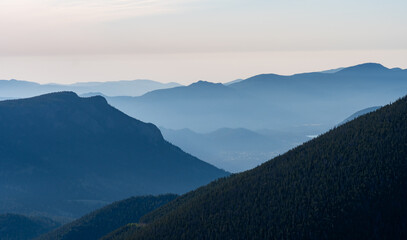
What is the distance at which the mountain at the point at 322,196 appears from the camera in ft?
385

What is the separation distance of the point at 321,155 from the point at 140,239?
59.9 metres

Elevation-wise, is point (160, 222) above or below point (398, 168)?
below

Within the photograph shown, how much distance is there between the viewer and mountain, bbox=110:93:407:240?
11726 centimetres

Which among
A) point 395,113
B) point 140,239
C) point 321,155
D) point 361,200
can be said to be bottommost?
point 140,239

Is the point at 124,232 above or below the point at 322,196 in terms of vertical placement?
below

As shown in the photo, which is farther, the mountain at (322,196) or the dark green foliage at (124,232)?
the dark green foliage at (124,232)

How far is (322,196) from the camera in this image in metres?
128

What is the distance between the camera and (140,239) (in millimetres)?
150750

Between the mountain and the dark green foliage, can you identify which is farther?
the dark green foliage

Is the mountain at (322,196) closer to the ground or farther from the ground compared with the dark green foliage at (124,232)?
farther from the ground

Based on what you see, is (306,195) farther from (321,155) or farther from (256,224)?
(321,155)

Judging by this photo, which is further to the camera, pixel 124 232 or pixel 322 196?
pixel 124 232

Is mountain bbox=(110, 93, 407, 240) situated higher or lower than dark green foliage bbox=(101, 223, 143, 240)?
higher

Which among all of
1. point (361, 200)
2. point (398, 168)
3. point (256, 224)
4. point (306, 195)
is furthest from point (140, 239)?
point (398, 168)
